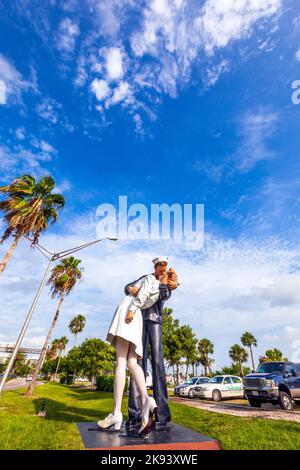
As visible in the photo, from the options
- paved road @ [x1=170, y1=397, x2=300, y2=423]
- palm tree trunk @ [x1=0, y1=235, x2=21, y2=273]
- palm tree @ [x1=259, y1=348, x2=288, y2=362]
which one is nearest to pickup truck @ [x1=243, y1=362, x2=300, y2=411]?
paved road @ [x1=170, y1=397, x2=300, y2=423]

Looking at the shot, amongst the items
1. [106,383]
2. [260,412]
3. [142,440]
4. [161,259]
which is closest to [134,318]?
[161,259]

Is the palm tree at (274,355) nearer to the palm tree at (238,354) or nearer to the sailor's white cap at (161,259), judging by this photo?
the palm tree at (238,354)

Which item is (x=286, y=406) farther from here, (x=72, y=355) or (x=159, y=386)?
(x=72, y=355)

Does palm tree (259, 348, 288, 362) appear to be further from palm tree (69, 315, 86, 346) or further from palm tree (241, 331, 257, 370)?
palm tree (69, 315, 86, 346)

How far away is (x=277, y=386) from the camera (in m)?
10.9

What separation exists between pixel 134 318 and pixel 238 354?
208ft

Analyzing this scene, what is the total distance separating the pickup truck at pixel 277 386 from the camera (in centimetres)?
1077

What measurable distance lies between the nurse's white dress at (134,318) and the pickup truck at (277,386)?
963 centimetres

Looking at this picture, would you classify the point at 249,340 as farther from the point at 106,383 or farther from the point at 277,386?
the point at 277,386

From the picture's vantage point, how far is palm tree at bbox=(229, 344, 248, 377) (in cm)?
5794

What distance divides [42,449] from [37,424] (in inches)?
77.5

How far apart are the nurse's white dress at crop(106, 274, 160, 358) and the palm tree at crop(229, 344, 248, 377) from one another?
206 feet

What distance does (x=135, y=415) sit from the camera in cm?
424

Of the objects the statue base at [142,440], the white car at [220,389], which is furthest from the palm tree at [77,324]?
the statue base at [142,440]
